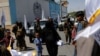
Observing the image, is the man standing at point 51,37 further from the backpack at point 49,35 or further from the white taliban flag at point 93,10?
the white taliban flag at point 93,10

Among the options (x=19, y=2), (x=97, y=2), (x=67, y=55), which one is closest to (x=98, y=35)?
(x=97, y=2)

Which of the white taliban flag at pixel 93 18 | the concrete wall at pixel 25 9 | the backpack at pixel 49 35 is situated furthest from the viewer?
the concrete wall at pixel 25 9

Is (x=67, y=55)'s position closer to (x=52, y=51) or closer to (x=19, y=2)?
(x=52, y=51)

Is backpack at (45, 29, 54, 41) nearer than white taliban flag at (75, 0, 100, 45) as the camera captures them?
No

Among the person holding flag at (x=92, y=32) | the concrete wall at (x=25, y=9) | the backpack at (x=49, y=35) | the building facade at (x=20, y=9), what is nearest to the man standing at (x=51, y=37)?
the backpack at (x=49, y=35)

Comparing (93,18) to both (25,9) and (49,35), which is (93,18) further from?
(25,9)

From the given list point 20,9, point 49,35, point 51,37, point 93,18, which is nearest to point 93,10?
point 93,18

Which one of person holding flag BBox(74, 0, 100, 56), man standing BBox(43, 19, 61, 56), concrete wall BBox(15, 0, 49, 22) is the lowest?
concrete wall BBox(15, 0, 49, 22)

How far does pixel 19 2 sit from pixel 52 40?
29.0 metres

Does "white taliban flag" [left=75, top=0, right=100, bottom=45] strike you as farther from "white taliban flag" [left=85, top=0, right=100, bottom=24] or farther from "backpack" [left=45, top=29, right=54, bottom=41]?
"backpack" [left=45, top=29, right=54, bottom=41]

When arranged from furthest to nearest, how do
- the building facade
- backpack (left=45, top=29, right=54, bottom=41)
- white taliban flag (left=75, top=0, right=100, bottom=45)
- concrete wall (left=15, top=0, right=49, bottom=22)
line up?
concrete wall (left=15, top=0, right=49, bottom=22) < the building facade < backpack (left=45, top=29, right=54, bottom=41) < white taliban flag (left=75, top=0, right=100, bottom=45)

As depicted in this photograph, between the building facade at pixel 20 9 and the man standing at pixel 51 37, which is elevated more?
the man standing at pixel 51 37

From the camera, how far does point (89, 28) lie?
2.81m

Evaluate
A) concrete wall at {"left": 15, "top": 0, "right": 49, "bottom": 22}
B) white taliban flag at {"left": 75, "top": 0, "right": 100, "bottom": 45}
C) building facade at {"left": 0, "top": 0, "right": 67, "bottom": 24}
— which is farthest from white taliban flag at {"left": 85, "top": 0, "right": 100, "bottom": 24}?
concrete wall at {"left": 15, "top": 0, "right": 49, "bottom": 22}
